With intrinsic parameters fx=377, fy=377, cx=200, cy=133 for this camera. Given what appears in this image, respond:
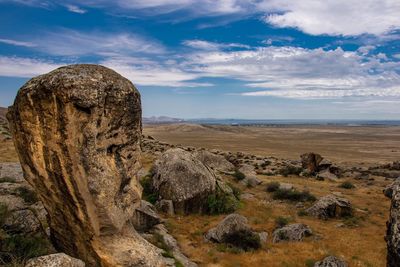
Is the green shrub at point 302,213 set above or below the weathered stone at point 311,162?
below

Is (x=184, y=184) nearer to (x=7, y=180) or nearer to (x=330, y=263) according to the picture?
(x=7, y=180)

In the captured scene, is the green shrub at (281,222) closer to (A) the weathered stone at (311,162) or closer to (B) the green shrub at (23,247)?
(B) the green shrub at (23,247)

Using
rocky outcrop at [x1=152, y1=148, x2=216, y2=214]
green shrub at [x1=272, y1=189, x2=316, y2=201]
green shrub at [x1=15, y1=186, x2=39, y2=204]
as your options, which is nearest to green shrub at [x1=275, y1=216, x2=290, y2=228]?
rocky outcrop at [x1=152, y1=148, x2=216, y2=214]

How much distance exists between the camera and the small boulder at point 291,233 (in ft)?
74.3

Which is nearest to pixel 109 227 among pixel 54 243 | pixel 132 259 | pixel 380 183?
pixel 132 259

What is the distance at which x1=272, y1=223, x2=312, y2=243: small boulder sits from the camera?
74.3 ft

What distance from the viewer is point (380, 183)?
4478cm

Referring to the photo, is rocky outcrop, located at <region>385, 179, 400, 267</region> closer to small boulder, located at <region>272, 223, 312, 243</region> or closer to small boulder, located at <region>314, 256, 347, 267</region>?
small boulder, located at <region>314, 256, 347, 267</region>

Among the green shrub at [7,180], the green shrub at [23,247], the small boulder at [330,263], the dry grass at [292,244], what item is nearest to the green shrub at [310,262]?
the dry grass at [292,244]

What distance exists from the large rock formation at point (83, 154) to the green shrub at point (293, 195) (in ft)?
70.4

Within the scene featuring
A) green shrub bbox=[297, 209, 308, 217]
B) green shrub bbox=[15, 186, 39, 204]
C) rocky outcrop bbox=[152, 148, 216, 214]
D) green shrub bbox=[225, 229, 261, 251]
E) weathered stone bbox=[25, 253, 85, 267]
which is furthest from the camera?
green shrub bbox=[297, 209, 308, 217]

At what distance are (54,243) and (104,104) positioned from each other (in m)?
5.81

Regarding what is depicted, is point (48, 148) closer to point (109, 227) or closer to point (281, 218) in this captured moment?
point (109, 227)

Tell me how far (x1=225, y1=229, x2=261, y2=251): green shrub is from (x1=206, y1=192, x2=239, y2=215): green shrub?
5433 millimetres
